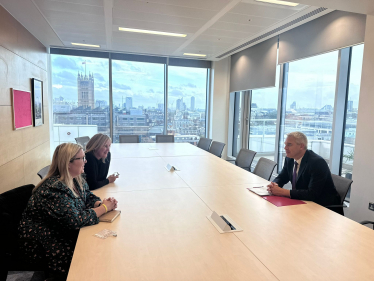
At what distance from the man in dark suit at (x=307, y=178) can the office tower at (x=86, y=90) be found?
20.2 feet

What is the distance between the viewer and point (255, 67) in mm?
6445

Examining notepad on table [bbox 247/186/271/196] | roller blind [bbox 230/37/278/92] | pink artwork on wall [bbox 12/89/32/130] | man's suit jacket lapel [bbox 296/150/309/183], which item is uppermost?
roller blind [bbox 230/37/278/92]

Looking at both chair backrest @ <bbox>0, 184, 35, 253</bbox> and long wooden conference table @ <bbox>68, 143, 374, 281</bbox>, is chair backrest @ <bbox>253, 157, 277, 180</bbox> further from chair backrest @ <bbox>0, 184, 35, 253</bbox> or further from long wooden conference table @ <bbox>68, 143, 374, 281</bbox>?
chair backrest @ <bbox>0, 184, 35, 253</bbox>

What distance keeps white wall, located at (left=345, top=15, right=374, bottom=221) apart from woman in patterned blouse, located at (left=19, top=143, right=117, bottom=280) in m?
3.40

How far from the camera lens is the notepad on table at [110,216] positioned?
188 cm

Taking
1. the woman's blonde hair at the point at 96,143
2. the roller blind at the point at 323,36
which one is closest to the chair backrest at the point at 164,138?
the roller blind at the point at 323,36

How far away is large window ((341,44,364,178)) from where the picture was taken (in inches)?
158

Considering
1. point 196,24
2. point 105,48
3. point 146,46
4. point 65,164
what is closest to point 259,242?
point 65,164

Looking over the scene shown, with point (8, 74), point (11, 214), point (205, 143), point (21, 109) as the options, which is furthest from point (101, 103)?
point (11, 214)

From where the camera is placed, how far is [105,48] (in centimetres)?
674

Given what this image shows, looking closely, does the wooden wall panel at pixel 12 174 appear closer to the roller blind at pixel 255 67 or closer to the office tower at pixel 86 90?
the office tower at pixel 86 90

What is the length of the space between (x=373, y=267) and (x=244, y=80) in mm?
6207

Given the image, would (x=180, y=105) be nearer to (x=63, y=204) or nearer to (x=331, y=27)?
(x=331, y=27)

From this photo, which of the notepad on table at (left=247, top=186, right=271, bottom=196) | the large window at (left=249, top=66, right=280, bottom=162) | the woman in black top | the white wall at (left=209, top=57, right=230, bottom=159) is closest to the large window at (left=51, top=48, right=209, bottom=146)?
the white wall at (left=209, top=57, right=230, bottom=159)
